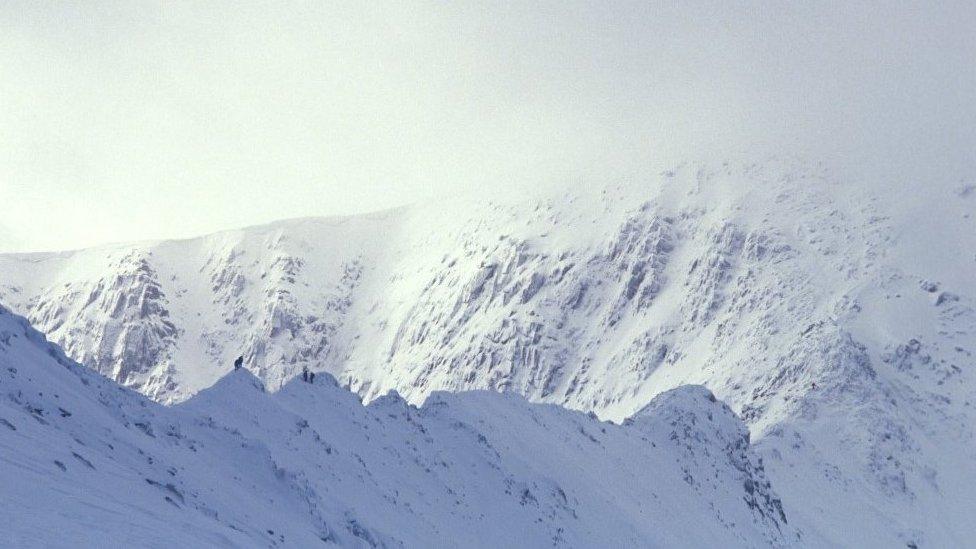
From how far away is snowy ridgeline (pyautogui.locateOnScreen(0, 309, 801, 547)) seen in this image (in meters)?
17.1

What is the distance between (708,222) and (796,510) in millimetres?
102611

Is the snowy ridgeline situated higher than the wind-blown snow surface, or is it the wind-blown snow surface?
the snowy ridgeline

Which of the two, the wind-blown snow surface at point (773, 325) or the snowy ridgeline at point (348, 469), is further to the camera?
the wind-blown snow surface at point (773, 325)

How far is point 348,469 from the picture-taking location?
96.6 ft

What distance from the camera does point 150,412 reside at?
2520 centimetres

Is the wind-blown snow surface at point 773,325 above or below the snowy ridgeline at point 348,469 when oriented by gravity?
below

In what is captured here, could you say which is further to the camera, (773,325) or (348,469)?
(773,325)

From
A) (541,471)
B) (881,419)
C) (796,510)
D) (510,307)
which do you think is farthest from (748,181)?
(541,471)

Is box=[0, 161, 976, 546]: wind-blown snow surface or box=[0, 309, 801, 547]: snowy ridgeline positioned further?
box=[0, 161, 976, 546]: wind-blown snow surface

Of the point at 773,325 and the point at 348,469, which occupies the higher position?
the point at 348,469

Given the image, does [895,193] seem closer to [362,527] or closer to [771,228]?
[771,228]

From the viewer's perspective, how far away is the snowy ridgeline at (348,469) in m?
17.1

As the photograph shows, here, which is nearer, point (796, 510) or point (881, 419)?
point (796, 510)

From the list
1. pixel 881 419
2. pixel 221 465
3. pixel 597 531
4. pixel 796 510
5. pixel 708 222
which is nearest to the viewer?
pixel 221 465
